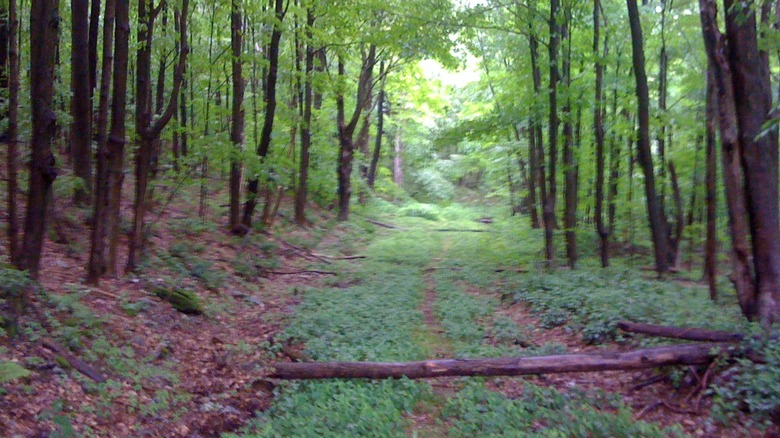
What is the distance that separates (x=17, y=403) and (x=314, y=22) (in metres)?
16.3

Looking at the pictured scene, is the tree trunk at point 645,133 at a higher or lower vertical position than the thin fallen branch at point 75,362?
higher

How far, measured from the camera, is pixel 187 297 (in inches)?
410

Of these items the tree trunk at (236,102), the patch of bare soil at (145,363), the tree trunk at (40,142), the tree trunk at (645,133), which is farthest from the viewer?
the tree trunk at (236,102)

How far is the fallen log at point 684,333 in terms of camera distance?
22.2ft

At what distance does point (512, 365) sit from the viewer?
23.0ft

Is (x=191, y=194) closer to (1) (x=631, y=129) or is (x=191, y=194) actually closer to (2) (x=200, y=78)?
(2) (x=200, y=78)

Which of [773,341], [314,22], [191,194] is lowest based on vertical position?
[773,341]

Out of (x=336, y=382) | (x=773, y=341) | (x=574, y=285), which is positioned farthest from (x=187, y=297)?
(x=773, y=341)

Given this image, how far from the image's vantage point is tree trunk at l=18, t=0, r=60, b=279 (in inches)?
285

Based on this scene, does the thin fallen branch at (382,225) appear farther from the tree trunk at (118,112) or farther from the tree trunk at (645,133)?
the tree trunk at (118,112)

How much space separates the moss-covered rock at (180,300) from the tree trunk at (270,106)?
19.5 feet

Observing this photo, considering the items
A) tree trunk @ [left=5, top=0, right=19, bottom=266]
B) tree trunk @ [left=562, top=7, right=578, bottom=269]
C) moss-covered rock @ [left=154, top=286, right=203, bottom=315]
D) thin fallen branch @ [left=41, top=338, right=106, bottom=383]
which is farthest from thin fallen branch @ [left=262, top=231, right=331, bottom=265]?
thin fallen branch @ [left=41, top=338, right=106, bottom=383]

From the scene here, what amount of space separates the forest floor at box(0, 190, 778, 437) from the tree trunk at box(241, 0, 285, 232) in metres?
1.54

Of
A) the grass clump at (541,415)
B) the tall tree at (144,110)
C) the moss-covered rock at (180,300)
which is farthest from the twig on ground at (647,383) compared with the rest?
the tall tree at (144,110)
